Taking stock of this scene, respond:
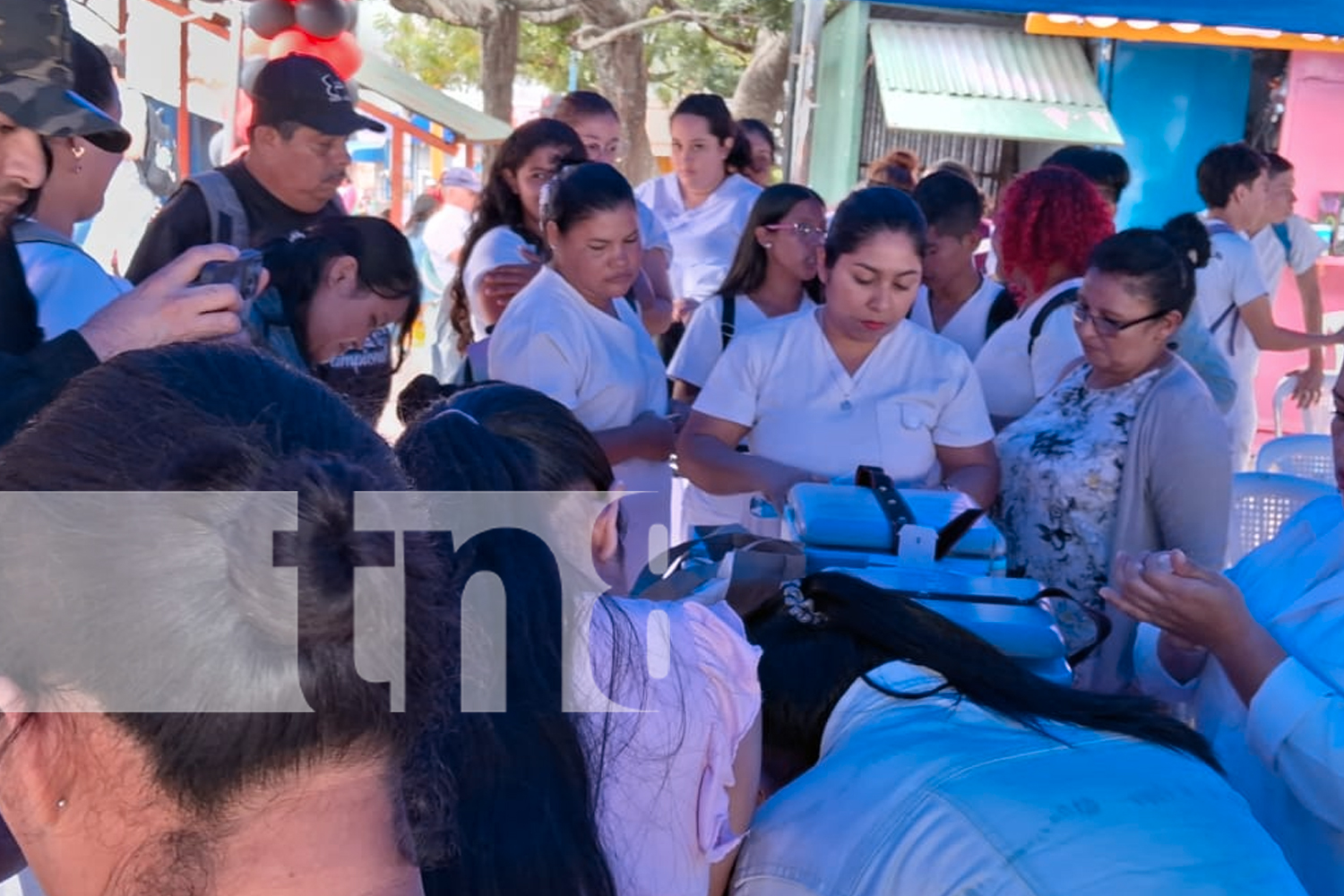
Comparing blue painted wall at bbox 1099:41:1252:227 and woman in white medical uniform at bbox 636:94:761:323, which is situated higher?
blue painted wall at bbox 1099:41:1252:227

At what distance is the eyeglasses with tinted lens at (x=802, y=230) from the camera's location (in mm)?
3369

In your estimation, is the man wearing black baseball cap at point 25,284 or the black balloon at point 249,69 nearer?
the man wearing black baseball cap at point 25,284

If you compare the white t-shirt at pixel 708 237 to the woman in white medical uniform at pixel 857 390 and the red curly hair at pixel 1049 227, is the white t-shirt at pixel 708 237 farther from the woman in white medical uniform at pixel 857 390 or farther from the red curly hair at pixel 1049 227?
the woman in white medical uniform at pixel 857 390

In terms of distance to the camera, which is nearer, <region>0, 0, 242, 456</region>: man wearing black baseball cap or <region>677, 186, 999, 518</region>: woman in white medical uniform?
<region>0, 0, 242, 456</region>: man wearing black baseball cap

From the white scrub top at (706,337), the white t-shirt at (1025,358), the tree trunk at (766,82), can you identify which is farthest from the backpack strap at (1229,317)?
the tree trunk at (766,82)

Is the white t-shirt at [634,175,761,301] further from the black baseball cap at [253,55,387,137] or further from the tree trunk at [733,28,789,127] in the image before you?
the tree trunk at [733,28,789,127]

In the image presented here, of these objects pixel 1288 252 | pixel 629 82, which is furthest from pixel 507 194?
pixel 629 82

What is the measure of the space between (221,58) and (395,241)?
11.7 feet

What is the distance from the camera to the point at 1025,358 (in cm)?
309

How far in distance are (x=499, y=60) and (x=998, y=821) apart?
1200 centimetres

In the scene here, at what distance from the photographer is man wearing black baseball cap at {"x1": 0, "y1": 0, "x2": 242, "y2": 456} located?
138 centimetres

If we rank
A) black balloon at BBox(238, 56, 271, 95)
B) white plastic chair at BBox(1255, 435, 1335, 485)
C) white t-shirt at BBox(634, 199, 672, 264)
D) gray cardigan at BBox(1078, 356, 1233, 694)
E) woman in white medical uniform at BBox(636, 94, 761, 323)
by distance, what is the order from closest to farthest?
1. gray cardigan at BBox(1078, 356, 1233, 694)
2. white plastic chair at BBox(1255, 435, 1335, 485)
3. white t-shirt at BBox(634, 199, 672, 264)
4. woman in white medical uniform at BBox(636, 94, 761, 323)
5. black balloon at BBox(238, 56, 271, 95)

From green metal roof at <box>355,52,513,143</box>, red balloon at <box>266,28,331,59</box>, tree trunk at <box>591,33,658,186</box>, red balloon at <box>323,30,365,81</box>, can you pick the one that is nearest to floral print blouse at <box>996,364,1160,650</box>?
red balloon at <box>266,28,331,59</box>

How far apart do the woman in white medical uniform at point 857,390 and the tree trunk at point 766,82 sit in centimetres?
1051
